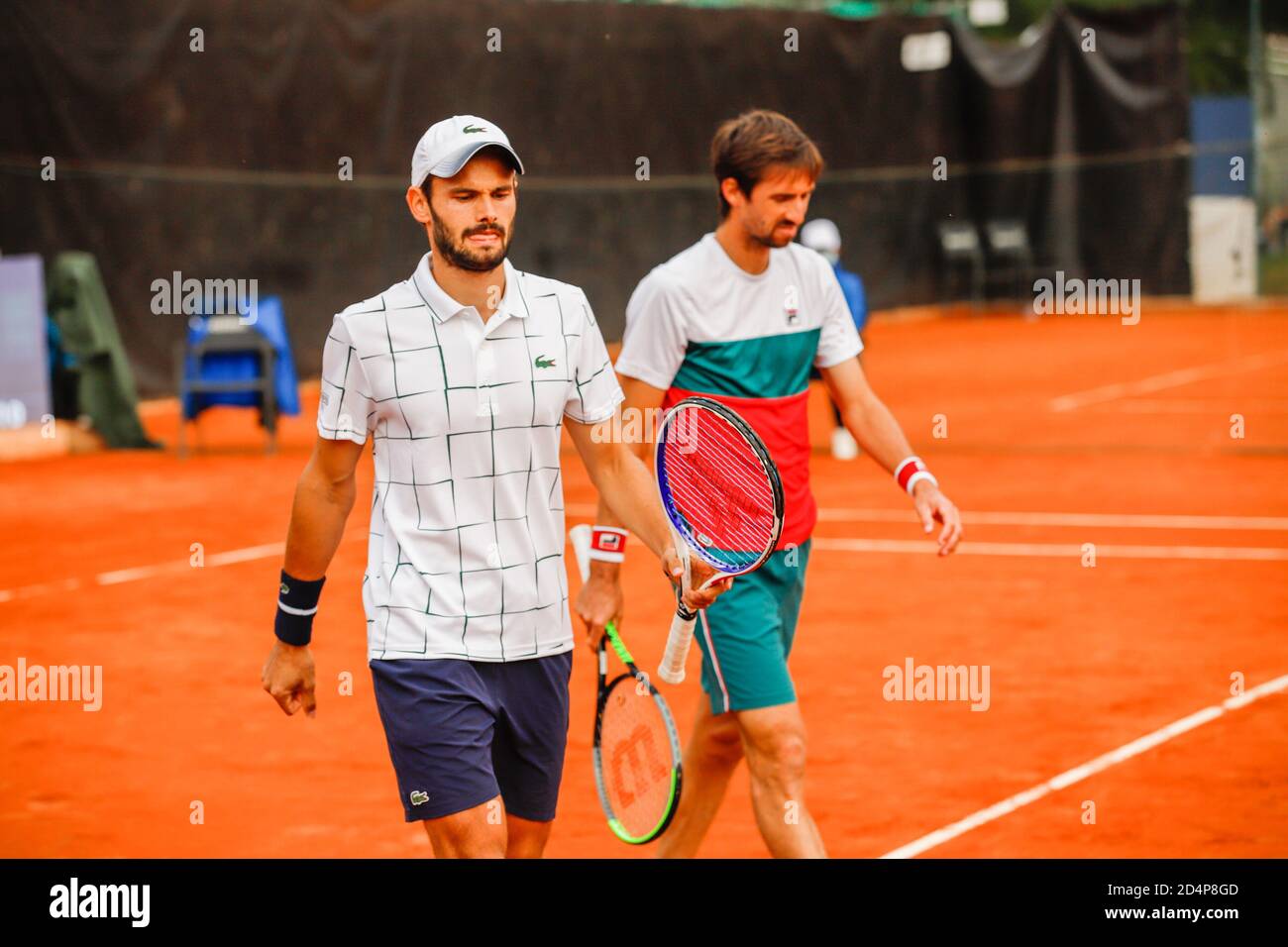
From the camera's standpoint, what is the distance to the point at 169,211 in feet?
55.7

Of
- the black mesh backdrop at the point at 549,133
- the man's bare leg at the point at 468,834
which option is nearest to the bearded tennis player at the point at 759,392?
the man's bare leg at the point at 468,834

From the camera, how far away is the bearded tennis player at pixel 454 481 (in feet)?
11.6

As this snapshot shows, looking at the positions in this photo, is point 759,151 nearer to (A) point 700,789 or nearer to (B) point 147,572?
(A) point 700,789

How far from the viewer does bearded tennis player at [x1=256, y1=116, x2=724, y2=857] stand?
3.54 metres

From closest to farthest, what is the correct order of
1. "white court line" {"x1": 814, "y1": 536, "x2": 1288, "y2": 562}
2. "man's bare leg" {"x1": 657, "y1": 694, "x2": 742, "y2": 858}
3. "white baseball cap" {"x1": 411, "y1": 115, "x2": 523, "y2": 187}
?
"white baseball cap" {"x1": 411, "y1": 115, "x2": 523, "y2": 187}
"man's bare leg" {"x1": 657, "y1": 694, "x2": 742, "y2": 858}
"white court line" {"x1": 814, "y1": 536, "x2": 1288, "y2": 562}

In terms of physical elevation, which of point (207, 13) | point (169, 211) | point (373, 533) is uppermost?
point (207, 13)

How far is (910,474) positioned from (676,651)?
82 centimetres

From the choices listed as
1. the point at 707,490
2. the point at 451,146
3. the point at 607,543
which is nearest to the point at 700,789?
the point at 607,543

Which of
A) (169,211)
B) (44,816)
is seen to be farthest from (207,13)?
(44,816)

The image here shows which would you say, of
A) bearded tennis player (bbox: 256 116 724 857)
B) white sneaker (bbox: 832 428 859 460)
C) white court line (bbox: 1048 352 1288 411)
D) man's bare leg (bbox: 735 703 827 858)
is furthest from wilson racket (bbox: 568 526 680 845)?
white court line (bbox: 1048 352 1288 411)

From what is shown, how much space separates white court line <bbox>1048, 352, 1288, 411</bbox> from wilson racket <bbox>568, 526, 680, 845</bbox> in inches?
499

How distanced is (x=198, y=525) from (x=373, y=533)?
7.42 metres

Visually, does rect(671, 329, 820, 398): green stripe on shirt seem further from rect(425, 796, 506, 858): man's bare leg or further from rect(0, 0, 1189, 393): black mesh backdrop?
rect(0, 0, 1189, 393): black mesh backdrop
